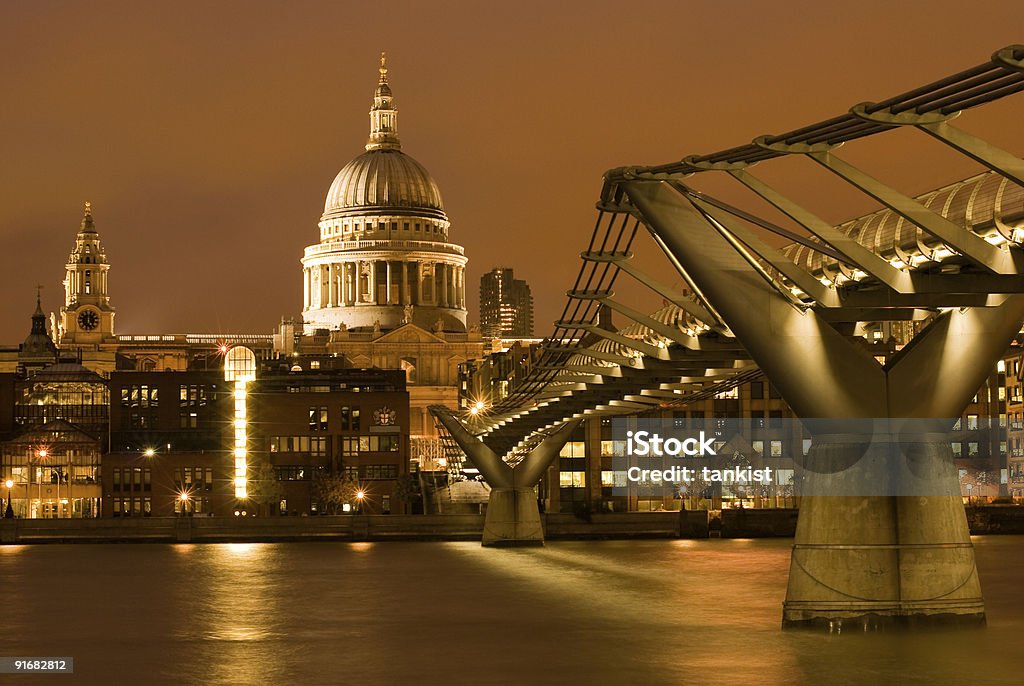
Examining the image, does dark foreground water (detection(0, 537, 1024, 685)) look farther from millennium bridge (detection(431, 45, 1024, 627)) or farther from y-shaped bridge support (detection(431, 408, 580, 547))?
y-shaped bridge support (detection(431, 408, 580, 547))

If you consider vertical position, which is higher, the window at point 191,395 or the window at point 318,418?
the window at point 191,395

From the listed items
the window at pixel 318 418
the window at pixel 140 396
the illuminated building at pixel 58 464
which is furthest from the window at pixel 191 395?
the window at pixel 318 418

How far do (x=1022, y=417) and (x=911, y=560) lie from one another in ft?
367

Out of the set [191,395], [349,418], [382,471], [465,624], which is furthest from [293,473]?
[465,624]

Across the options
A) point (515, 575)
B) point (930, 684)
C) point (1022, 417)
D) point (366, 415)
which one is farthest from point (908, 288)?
point (1022, 417)

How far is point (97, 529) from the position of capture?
322 feet

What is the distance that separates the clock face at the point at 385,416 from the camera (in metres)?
128

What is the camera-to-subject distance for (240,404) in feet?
422

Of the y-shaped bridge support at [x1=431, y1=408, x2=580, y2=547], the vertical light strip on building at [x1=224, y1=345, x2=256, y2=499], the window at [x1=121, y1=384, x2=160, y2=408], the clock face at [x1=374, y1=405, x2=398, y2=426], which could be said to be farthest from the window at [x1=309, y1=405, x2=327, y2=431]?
the y-shaped bridge support at [x1=431, y1=408, x2=580, y2=547]

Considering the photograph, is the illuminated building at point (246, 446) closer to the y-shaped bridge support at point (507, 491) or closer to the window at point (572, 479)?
the window at point (572, 479)

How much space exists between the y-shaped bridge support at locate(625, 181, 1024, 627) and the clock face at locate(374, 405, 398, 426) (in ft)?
313

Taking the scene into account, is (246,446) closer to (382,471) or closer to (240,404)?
(240,404)

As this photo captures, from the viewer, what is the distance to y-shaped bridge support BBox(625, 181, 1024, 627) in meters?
32.7

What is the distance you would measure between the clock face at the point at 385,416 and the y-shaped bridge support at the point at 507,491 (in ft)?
134
